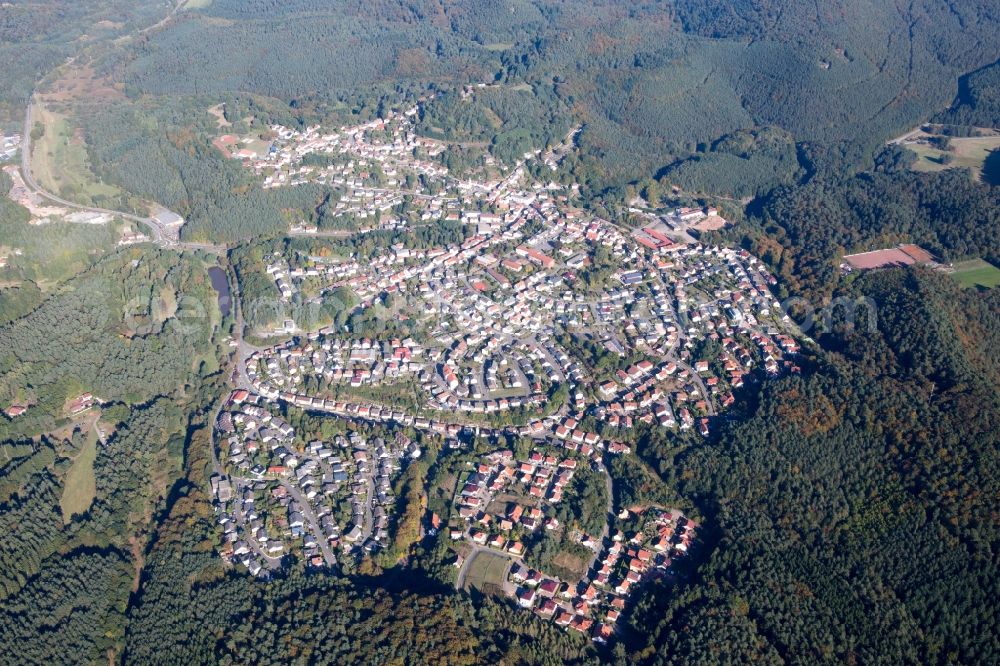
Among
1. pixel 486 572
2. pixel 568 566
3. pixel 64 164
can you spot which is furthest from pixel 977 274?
pixel 64 164

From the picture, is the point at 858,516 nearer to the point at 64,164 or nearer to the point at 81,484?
the point at 81,484

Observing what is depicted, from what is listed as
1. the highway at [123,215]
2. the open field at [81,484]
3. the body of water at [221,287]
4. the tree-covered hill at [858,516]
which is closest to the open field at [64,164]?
the highway at [123,215]

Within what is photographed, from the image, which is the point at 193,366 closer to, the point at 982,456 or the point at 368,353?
the point at 368,353

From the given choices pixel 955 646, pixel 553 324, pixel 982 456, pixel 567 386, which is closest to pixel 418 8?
pixel 553 324

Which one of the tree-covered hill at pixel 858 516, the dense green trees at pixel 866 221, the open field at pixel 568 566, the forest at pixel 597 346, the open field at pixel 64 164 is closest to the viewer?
the tree-covered hill at pixel 858 516

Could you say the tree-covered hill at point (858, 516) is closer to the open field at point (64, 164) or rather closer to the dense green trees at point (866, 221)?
the dense green trees at point (866, 221)

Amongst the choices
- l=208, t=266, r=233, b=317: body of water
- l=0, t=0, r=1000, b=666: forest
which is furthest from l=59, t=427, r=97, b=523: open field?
l=208, t=266, r=233, b=317: body of water
